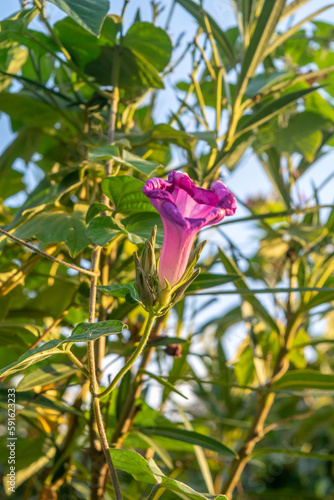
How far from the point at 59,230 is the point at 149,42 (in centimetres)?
31

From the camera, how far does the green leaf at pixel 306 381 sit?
2.13ft

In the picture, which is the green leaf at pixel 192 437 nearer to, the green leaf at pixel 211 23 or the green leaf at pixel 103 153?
the green leaf at pixel 103 153

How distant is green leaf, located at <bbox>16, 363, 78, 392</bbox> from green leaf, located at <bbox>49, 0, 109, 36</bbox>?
0.34 meters

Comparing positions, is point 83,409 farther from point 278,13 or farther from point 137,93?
point 278,13

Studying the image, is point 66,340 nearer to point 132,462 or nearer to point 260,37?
point 132,462

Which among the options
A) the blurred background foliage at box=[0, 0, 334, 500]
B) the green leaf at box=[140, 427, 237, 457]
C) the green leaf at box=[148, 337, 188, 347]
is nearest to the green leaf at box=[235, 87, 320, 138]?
the blurred background foliage at box=[0, 0, 334, 500]

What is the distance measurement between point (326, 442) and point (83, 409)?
2.98 feet

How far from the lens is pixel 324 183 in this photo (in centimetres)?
86

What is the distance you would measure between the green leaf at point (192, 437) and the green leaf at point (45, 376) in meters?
0.17

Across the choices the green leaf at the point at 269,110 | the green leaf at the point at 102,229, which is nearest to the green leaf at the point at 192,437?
the green leaf at the point at 102,229

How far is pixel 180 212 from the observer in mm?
367

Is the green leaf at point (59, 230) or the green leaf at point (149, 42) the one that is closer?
the green leaf at point (59, 230)

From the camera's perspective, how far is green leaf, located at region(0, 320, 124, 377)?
318 mm

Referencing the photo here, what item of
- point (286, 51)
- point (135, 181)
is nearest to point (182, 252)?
point (135, 181)
